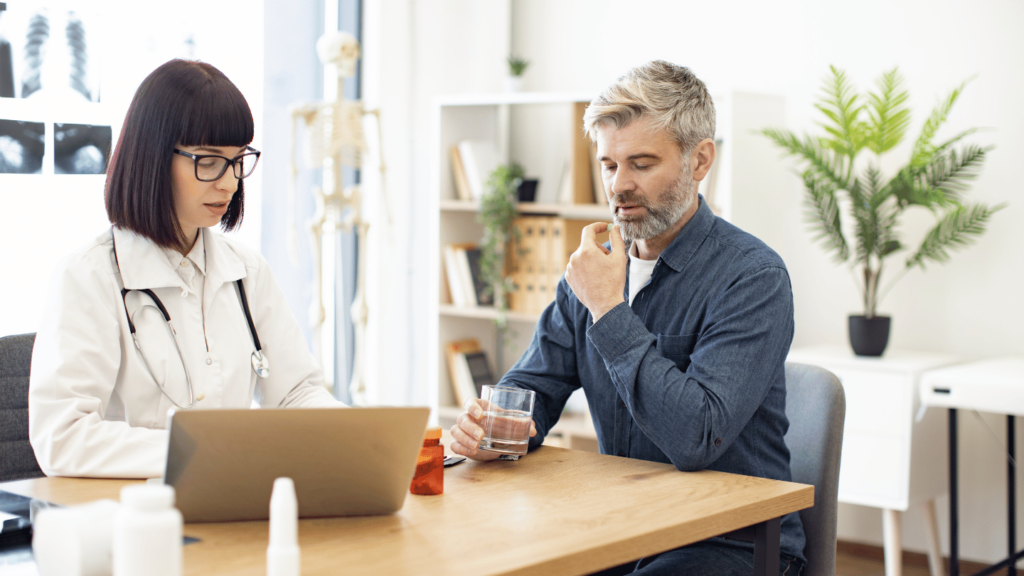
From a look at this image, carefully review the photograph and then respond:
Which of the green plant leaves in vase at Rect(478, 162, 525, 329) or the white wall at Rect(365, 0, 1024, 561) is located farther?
the green plant leaves in vase at Rect(478, 162, 525, 329)

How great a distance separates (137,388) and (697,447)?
0.94 metres

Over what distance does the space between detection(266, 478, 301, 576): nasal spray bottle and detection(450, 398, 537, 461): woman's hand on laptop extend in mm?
701

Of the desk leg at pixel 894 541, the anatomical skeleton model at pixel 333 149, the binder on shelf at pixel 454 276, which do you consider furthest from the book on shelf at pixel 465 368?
the desk leg at pixel 894 541

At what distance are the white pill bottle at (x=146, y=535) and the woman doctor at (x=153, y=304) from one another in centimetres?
59

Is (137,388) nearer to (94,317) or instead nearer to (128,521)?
(94,317)

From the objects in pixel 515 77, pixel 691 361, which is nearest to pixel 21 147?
pixel 515 77

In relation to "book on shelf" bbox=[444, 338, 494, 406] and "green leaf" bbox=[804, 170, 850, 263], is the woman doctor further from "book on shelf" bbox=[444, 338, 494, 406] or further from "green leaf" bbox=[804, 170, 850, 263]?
"book on shelf" bbox=[444, 338, 494, 406]

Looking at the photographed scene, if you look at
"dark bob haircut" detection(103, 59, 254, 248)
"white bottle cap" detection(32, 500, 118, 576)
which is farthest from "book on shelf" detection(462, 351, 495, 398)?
"white bottle cap" detection(32, 500, 118, 576)

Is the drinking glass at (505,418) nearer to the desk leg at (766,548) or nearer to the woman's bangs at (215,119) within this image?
the desk leg at (766,548)

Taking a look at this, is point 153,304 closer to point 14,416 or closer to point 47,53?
point 14,416

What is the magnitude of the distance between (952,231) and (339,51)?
2327 mm

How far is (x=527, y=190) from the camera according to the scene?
13.9 feet

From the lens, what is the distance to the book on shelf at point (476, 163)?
4156 millimetres

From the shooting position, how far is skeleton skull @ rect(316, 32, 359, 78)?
12.0 feet
